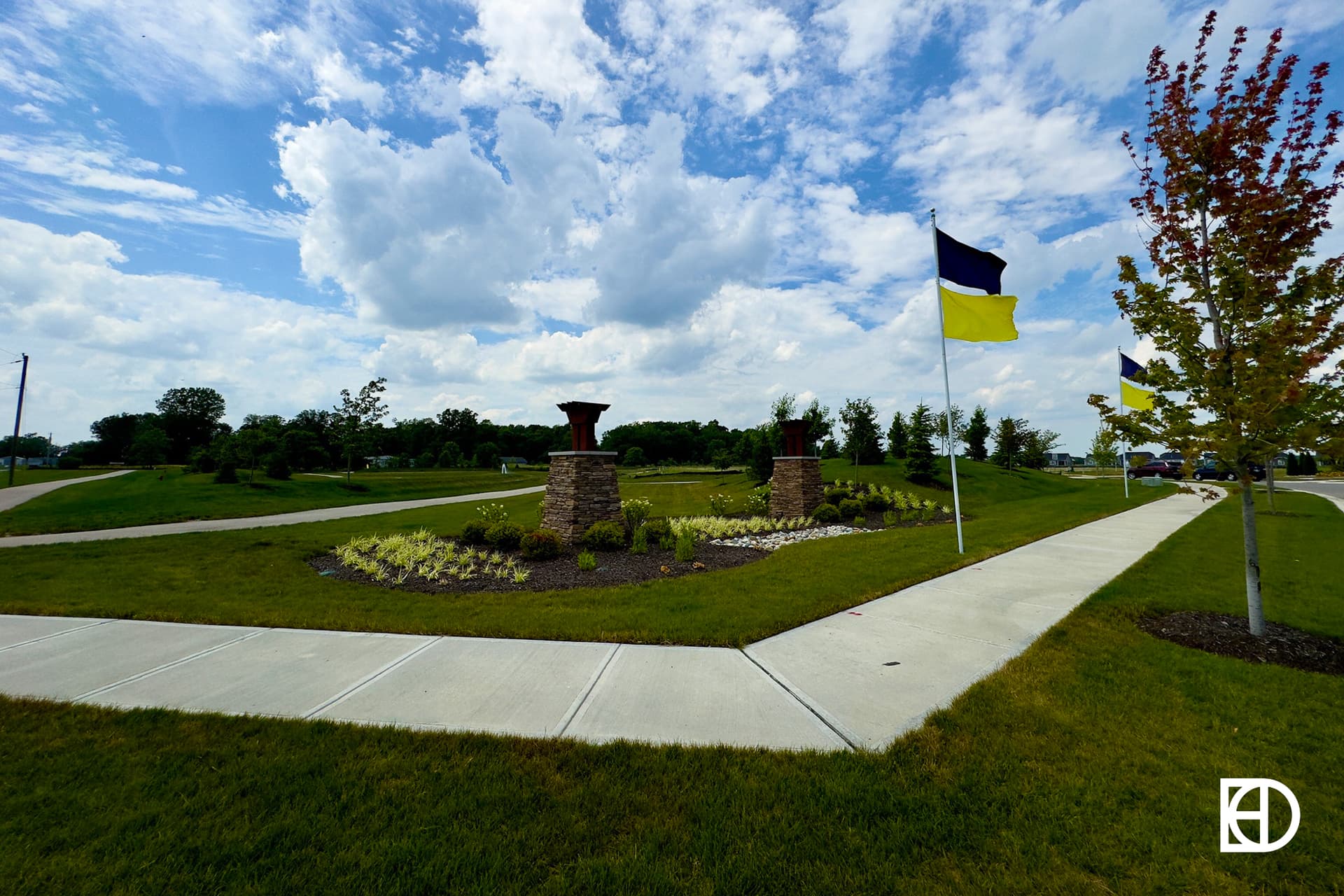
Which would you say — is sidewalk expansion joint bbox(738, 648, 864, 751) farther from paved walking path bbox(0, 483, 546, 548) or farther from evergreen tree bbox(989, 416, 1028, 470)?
evergreen tree bbox(989, 416, 1028, 470)

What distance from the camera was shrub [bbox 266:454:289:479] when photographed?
2850 cm

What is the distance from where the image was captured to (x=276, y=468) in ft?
94.7

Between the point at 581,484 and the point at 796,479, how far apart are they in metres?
7.51

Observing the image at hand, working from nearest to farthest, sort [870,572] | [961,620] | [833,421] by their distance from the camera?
[961,620]
[870,572]
[833,421]

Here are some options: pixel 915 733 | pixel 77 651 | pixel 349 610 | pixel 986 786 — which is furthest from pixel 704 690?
pixel 77 651

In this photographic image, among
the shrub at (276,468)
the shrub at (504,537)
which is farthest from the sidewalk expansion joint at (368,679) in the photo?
the shrub at (276,468)

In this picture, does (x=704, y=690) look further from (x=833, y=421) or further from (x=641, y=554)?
(x=833, y=421)

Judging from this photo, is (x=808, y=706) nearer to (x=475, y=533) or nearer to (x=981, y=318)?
(x=981, y=318)

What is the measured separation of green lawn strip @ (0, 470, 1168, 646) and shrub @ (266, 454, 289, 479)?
66.5 ft

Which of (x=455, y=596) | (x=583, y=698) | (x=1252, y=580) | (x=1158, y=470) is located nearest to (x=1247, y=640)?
(x=1252, y=580)

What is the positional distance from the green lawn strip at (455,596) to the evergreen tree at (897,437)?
21.6 metres

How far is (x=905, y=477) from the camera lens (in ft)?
79.5

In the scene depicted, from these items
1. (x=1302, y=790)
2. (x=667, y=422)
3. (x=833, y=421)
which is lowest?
(x=1302, y=790)

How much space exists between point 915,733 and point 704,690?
4.83 feet
